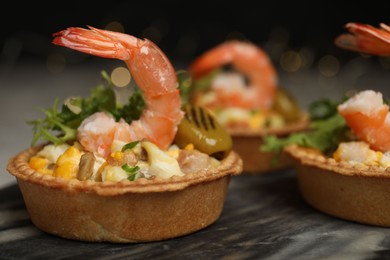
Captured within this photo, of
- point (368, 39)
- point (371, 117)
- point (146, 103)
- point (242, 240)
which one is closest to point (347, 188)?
point (371, 117)

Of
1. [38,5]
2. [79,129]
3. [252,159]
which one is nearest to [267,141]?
[252,159]

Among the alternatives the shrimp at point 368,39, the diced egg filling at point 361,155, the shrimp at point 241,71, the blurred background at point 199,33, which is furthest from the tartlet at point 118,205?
the blurred background at point 199,33

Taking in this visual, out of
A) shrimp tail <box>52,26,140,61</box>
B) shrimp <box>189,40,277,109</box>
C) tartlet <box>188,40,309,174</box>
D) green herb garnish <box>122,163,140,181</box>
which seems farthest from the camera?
shrimp <box>189,40,277,109</box>

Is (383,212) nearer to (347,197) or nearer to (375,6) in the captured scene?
(347,197)

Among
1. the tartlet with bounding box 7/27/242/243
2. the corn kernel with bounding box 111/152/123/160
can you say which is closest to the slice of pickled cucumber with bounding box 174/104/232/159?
the tartlet with bounding box 7/27/242/243

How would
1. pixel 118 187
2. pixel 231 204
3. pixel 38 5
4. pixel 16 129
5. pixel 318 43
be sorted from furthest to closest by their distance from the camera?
1. pixel 38 5
2. pixel 318 43
3. pixel 16 129
4. pixel 231 204
5. pixel 118 187

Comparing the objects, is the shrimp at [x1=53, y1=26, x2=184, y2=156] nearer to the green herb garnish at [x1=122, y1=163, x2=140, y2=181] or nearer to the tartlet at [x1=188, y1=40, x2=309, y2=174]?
the green herb garnish at [x1=122, y1=163, x2=140, y2=181]
